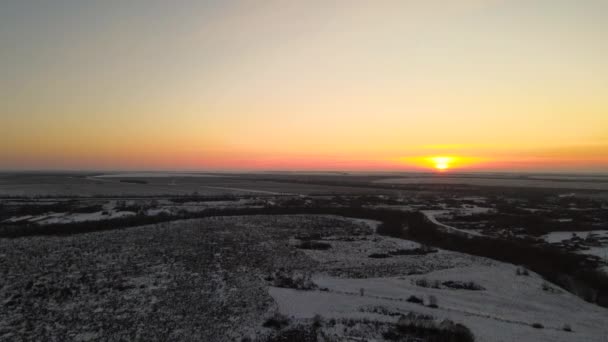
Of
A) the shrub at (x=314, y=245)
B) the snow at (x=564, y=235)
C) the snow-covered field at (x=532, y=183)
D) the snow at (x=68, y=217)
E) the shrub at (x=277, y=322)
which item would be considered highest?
the snow at (x=68, y=217)

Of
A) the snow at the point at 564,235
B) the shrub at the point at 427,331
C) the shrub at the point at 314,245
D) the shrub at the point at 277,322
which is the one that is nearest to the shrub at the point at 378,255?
the shrub at the point at 314,245

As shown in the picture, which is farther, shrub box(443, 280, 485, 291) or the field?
shrub box(443, 280, 485, 291)

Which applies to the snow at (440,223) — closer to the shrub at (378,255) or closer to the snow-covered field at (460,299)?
the snow-covered field at (460,299)

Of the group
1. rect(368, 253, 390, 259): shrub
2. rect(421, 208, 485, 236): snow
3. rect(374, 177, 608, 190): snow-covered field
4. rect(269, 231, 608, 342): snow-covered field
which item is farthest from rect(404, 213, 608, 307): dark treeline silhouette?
rect(374, 177, 608, 190): snow-covered field

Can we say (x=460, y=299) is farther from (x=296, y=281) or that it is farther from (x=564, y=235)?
(x=564, y=235)

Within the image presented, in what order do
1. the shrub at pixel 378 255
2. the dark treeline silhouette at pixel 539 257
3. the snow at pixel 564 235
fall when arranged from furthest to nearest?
1. the snow at pixel 564 235
2. the shrub at pixel 378 255
3. the dark treeline silhouette at pixel 539 257

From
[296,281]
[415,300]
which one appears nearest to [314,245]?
[296,281]

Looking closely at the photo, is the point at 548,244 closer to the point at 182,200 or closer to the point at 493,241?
the point at 493,241

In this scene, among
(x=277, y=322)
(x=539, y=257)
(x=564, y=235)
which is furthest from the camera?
(x=564, y=235)

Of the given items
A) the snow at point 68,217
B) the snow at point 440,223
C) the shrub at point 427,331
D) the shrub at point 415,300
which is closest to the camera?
the shrub at point 427,331

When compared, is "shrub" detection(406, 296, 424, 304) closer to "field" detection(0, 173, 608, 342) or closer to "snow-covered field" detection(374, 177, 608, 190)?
"field" detection(0, 173, 608, 342)

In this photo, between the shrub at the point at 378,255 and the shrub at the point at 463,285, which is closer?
the shrub at the point at 463,285
